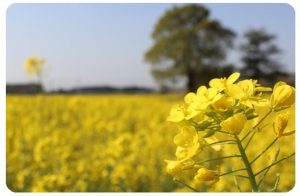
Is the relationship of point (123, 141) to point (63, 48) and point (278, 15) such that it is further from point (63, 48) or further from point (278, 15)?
point (278, 15)

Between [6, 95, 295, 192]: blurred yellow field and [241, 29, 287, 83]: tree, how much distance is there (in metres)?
0.61

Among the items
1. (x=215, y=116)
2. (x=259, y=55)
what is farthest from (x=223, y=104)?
(x=259, y=55)

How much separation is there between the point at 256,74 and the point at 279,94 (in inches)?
174

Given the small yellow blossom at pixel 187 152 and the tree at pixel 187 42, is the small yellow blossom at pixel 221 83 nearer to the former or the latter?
the small yellow blossom at pixel 187 152

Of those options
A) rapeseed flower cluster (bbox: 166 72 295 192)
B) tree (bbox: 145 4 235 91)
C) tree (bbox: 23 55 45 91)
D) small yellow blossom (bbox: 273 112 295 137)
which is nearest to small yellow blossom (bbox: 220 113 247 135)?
rapeseed flower cluster (bbox: 166 72 295 192)

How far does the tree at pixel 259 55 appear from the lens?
15.9 feet

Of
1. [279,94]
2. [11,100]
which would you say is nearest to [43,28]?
[279,94]

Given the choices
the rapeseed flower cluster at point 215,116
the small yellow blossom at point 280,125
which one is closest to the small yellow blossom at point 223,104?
the rapeseed flower cluster at point 215,116

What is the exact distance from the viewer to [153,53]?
31.6 feet

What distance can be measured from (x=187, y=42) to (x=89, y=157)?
489cm

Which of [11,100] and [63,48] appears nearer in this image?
[63,48]

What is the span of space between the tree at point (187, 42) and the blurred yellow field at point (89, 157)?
2.23 metres

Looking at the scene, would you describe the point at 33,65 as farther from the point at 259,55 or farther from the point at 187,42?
the point at 187,42

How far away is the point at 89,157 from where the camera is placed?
3.62 metres
